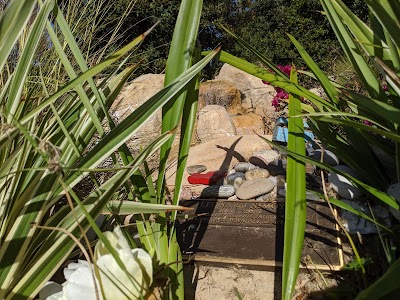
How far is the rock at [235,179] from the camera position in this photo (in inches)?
106

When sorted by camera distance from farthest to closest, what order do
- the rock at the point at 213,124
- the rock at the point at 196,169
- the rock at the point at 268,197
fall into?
1. the rock at the point at 213,124
2. the rock at the point at 196,169
3. the rock at the point at 268,197

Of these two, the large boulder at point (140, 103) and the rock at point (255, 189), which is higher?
the large boulder at point (140, 103)

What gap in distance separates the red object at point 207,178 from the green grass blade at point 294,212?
65.9 inches

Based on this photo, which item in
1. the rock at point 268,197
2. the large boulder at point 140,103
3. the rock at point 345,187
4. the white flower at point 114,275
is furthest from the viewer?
the large boulder at point 140,103

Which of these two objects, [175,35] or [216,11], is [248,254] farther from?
[216,11]

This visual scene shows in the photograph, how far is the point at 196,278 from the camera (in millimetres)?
1511

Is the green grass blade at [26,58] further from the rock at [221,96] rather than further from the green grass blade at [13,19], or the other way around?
the rock at [221,96]

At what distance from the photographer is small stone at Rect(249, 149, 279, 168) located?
10.3 feet

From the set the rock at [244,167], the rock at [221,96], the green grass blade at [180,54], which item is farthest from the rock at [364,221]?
the rock at [221,96]

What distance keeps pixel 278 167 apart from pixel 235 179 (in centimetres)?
31

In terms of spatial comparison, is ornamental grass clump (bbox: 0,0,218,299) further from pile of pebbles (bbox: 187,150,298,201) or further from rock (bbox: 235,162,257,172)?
rock (bbox: 235,162,257,172)

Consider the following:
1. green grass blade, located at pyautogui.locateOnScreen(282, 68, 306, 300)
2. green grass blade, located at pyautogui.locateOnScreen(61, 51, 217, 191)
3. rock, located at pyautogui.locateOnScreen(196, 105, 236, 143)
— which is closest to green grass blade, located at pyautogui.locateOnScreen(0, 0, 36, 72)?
green grass blade, located at pyautogui.locateOnScreen(61, 51, 217, 191)

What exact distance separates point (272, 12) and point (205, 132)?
9.98 meters

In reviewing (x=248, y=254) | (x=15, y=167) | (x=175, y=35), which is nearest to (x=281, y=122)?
(x=248, y=254)
